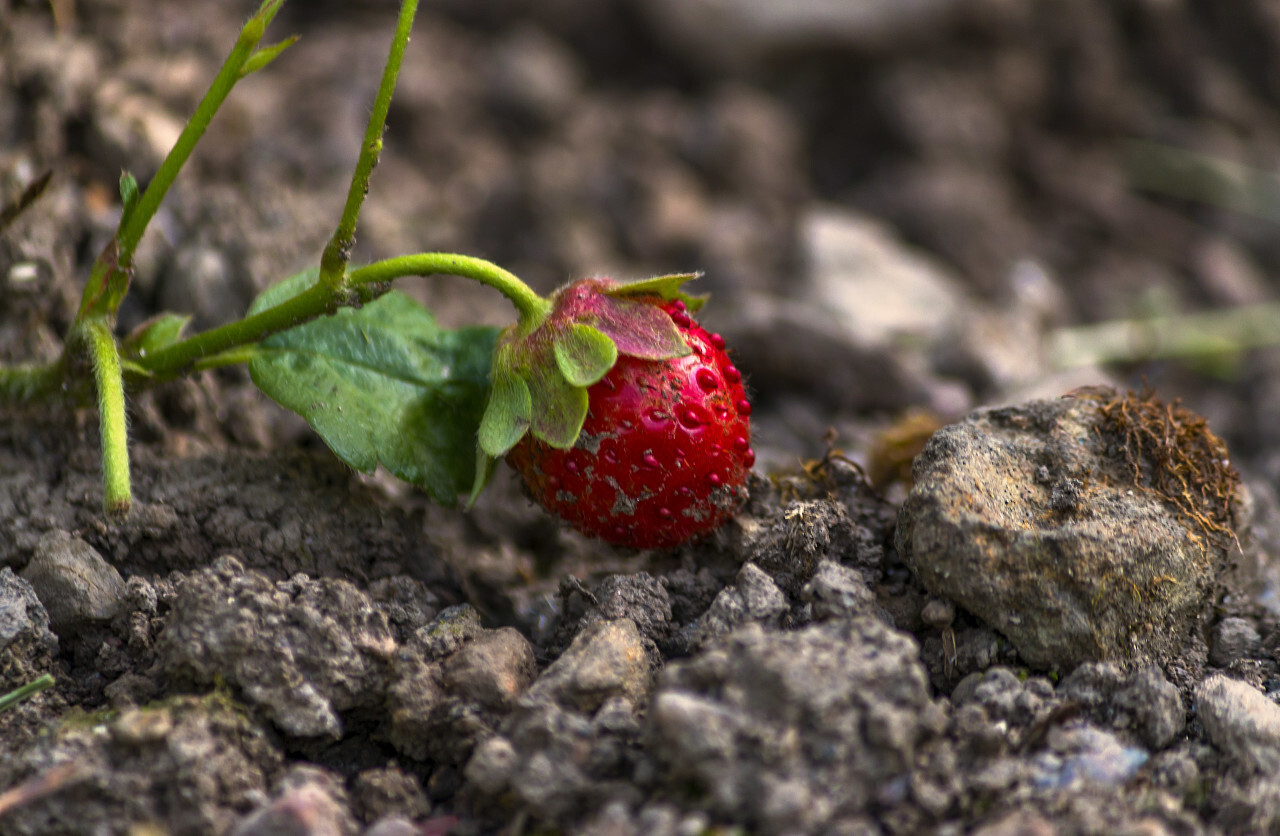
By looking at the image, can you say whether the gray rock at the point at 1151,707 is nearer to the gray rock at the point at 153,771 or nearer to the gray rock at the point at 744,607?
the gray rock at the point at 744,607

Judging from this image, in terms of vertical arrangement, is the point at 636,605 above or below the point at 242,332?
below

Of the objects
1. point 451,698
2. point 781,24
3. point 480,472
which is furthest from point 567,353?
point 781,24

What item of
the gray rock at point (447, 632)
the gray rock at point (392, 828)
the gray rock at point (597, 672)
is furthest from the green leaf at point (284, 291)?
the gray rock at point (392, 828)

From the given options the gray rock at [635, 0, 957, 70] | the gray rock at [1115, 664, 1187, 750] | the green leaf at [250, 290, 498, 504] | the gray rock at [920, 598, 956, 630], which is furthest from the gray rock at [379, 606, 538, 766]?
the gray rock at [635, 0, 957, 70]

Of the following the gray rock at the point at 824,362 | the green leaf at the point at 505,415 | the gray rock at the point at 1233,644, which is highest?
the gray rock at the point at 824,362

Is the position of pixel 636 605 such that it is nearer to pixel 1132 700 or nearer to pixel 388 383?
pixel 388 383

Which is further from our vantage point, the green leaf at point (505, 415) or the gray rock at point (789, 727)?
the green leaf at point (505, 415)

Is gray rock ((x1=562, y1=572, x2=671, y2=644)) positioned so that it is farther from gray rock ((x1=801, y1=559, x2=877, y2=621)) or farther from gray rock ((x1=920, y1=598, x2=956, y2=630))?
gray rock ((x1=920, y1=598, x2=956, y2=630))

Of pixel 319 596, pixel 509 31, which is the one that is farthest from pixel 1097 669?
pixel 509 31
